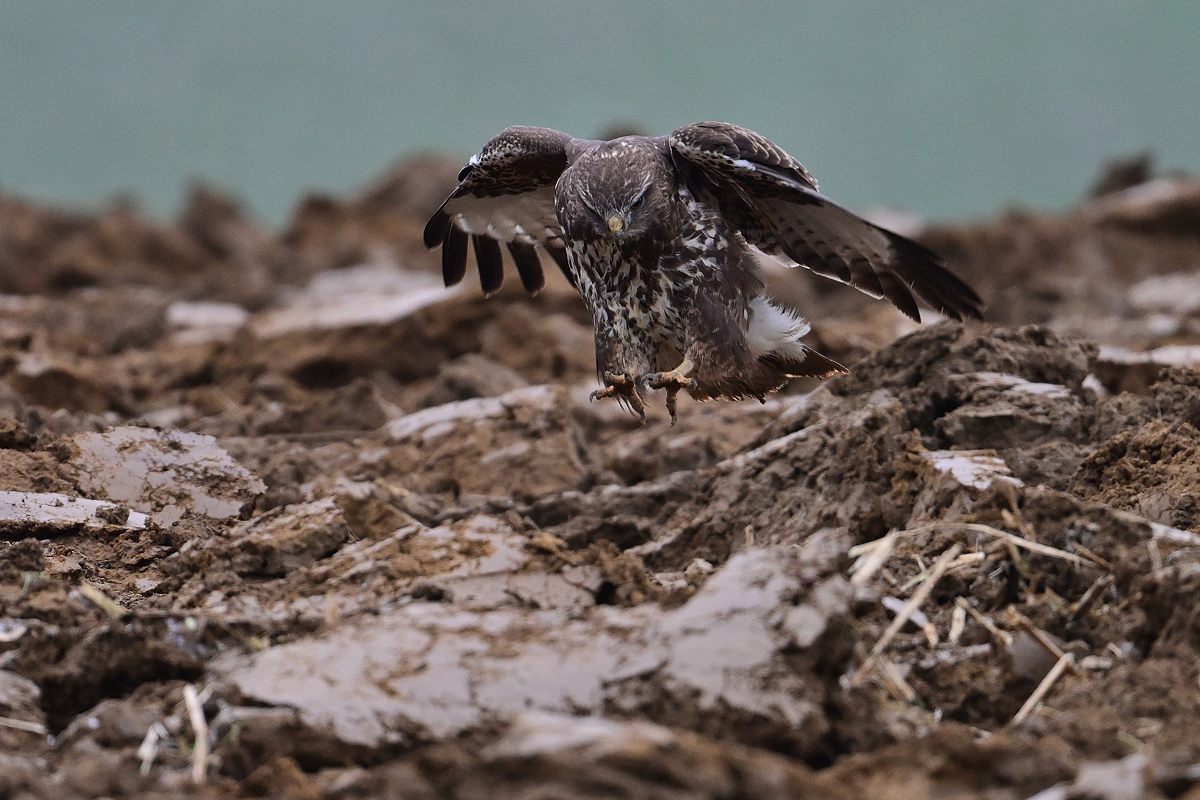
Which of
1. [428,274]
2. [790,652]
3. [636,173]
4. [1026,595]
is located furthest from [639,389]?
[428,274]

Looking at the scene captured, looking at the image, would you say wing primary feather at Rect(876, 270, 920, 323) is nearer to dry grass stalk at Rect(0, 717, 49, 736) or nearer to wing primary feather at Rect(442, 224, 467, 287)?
wing primary feather at Rect(442, 224, 467, 287)

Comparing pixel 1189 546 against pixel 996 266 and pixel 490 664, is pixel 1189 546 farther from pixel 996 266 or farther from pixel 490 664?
pixel 996 266

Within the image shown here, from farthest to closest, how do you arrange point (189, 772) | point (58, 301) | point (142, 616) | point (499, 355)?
point (58, 301), point (499, 355), point (142, 616), point (189, 772)

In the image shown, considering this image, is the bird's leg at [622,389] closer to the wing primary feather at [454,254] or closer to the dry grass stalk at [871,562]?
the wing primary feather at [454,254]

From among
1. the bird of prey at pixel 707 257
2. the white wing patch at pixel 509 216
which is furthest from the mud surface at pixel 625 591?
the white wing patch at pixel 509 216

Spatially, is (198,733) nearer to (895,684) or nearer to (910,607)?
(895,684)

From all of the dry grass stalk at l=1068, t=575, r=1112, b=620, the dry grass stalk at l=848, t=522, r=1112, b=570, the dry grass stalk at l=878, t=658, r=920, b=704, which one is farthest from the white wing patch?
the dry grass stalk at l=878, t=658, r=920, b=704
